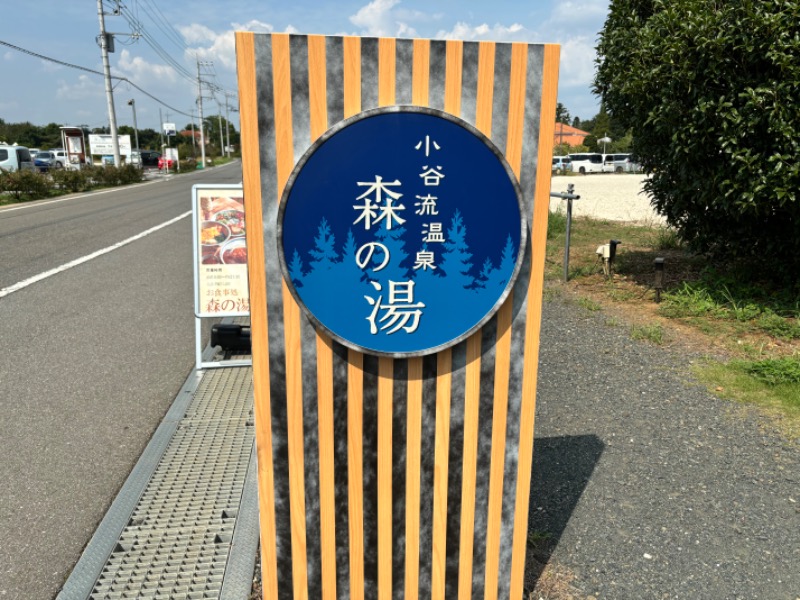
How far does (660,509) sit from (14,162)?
30.7 metres

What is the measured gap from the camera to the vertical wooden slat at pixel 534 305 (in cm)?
192

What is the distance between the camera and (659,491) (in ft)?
10.3

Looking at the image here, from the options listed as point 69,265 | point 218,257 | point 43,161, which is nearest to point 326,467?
point 218,257

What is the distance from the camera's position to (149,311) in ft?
21.0

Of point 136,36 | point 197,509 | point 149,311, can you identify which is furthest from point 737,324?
point 136,36

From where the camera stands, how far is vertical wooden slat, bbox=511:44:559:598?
192cm

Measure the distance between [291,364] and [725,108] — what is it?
16.6 feet

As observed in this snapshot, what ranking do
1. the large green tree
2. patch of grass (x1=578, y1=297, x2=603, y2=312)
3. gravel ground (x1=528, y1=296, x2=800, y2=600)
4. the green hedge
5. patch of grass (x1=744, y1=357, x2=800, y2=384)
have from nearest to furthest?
gravel ground (x1=528, y1=296, x2=800, y2=600) < patch of grass (x1=744, y1=357, x2=800, y2=384) < the large green tree < patch of grass (x1=578, y1=297, x2=603, y2=312) < the green hedge

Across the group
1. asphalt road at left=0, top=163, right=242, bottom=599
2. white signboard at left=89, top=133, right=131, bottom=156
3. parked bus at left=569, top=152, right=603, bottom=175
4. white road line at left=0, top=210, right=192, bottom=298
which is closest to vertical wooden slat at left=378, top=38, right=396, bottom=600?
asphalt road at left=0, top=163, right=242, bottom=599

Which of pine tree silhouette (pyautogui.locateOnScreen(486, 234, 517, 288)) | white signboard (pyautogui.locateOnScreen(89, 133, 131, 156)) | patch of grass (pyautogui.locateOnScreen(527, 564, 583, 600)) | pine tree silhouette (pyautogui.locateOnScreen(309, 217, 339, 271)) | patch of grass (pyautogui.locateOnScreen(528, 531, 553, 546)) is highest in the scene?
white signboard (pyautogui.locateOnScreen(89, 133, 131, 156))

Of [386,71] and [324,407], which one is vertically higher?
[386,71]

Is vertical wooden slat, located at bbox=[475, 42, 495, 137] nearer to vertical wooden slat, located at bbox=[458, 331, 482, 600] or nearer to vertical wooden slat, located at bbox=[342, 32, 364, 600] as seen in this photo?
vertical wooden slat, located at bbox=[342, 32, 364, 600]

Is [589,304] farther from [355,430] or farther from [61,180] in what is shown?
[61,180]

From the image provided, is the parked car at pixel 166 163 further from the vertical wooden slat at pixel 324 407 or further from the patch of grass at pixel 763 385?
the vertical wooden slat at pixel 324 407
